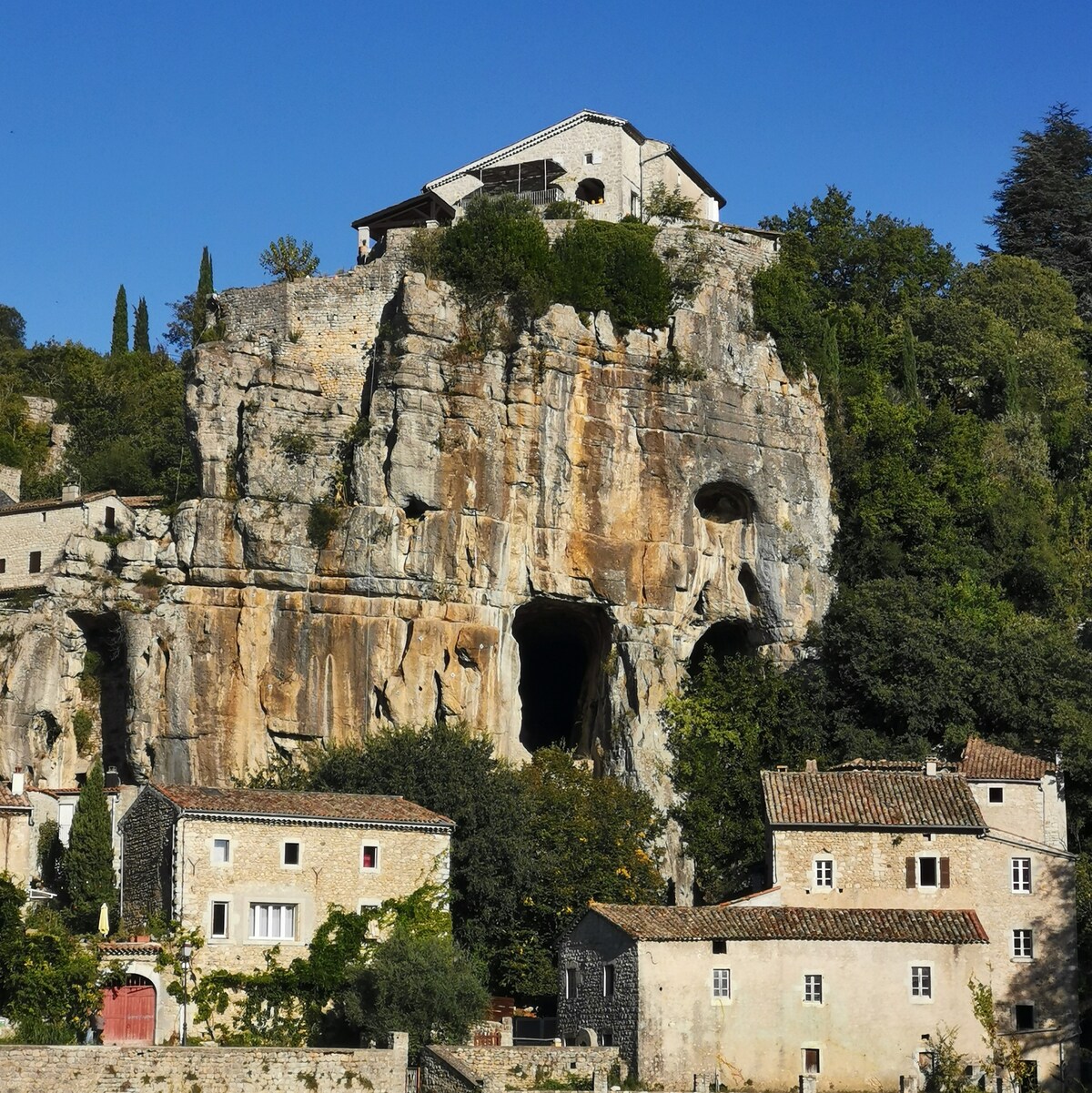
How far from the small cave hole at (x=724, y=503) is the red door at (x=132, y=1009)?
80.6 feet

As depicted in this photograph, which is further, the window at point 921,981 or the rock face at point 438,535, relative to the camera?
the rock face at point 438,535

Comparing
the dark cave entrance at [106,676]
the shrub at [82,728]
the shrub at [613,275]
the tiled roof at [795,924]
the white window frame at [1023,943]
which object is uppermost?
the shrub at [613,275]

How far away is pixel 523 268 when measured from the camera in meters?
64.3

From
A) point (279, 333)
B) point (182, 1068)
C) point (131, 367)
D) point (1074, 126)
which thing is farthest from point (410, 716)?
point (1074, 126)

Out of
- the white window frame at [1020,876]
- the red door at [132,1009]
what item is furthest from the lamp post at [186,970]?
the white window frame at [1020,876]

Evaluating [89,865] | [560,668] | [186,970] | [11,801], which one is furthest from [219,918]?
[560,668]

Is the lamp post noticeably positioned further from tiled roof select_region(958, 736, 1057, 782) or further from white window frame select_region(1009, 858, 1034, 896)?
tiled roof select_region(958, 736, 1057, 782)

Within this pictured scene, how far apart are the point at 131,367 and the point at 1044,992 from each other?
55.0 metres

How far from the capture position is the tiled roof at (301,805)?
49.1 meters

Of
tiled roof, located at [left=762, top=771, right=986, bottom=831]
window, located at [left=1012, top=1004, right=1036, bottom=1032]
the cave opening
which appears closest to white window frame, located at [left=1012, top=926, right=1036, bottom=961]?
window, located at [left=1012, top=1004, right=1036, bottom=1032]

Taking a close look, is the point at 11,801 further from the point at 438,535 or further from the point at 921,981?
the point at 921,981

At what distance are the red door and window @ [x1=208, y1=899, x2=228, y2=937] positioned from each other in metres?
1.99

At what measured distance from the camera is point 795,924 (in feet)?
157

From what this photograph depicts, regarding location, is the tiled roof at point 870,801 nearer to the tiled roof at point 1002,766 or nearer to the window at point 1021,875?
the window at point 1021,875
